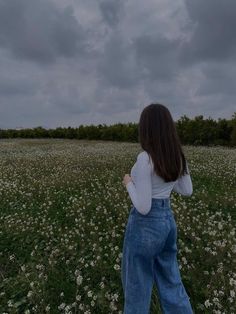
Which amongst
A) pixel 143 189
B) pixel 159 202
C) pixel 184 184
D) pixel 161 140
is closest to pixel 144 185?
pixel 143 189

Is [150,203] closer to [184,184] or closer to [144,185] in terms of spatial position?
[144,185]

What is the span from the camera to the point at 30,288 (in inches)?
269

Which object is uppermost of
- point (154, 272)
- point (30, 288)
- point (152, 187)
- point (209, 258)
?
point (152, 187)

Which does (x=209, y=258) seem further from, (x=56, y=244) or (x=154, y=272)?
(x=56, y=244)

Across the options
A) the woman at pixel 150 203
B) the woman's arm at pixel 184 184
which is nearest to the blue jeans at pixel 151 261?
the woman at pixel 150 203

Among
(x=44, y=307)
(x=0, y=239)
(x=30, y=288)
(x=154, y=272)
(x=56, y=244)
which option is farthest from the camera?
(x=0, y=239)

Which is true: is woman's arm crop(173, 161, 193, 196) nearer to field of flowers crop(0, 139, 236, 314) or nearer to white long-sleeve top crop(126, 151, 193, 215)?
white long-sleeve top crop(126, 151, 193, 215)

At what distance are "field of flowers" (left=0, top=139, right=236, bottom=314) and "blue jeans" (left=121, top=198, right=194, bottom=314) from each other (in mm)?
850

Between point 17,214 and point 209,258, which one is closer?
point 209,258

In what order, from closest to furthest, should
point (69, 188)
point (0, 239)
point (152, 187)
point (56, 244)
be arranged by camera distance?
point (152, 187) → point (56, 244) → point (0, 239) → point (69, 188)

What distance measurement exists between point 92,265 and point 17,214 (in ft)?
13.6

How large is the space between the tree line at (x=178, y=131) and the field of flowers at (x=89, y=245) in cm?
2483

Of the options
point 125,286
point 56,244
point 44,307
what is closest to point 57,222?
point 56,244

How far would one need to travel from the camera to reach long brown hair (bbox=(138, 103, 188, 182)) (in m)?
4.41
